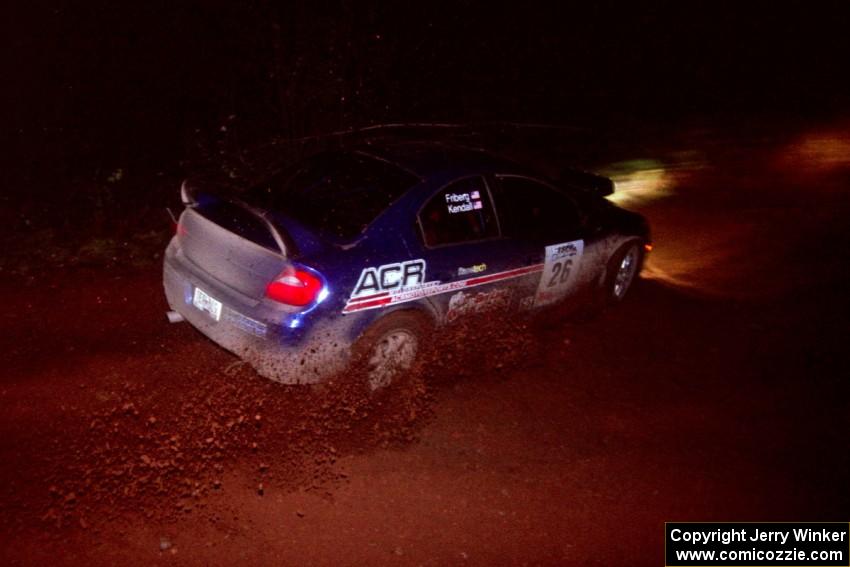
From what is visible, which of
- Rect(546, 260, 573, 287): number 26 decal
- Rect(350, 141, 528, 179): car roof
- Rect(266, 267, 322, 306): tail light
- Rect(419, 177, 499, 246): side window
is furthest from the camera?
Rect(546, 260, 573, 287): number 26 decal

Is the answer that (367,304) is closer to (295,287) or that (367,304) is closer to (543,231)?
(295,287)

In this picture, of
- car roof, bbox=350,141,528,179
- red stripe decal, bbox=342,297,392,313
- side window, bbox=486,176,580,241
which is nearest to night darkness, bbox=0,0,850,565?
red stripe decal, bbox=342,297,392,313

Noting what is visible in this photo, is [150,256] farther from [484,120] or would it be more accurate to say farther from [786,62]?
[786,62]

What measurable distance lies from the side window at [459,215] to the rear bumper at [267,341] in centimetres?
103

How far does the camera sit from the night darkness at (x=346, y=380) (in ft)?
11.4

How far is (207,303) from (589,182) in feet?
12.5

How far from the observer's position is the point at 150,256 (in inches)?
259

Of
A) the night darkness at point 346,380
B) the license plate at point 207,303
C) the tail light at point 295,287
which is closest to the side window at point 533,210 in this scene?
Answer: the night darkness at point 346,380

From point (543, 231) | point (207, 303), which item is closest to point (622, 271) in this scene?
point (543, 231)

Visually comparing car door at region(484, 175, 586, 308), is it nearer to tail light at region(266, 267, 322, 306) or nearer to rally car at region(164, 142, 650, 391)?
rally car at region(164, 142, 650, 391)

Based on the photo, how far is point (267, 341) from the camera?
384 cm

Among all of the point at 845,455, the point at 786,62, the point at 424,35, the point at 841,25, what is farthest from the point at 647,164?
the point at 841,25

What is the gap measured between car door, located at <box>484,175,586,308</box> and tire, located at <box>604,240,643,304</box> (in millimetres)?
573

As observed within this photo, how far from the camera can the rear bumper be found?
3.83 metres
